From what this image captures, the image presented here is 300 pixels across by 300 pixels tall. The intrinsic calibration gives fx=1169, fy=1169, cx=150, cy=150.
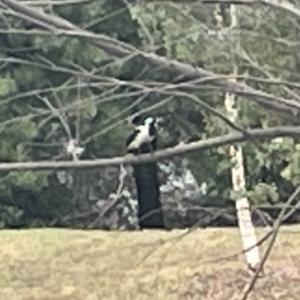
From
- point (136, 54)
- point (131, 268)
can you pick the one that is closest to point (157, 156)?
point (136, 54)

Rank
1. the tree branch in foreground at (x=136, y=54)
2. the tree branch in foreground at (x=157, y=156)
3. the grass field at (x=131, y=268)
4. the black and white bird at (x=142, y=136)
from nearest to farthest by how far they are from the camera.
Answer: the tree branch in foreground at (x=157, y=156) < the tree branch in foreground at (x=136, y=54) < the black and white bird at (x=142, y=136) < the grass field at (x=131, y=268)

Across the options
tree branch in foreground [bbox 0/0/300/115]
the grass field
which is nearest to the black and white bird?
tree branch in foreground [bbox 0/0/300/115]

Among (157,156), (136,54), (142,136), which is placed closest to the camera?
(157,156)

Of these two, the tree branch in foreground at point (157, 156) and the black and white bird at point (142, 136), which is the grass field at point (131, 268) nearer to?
the black and white bird at point (142, 136)

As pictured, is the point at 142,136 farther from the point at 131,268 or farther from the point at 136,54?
the point at 131,268

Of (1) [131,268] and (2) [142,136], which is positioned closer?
(2) [142,136]

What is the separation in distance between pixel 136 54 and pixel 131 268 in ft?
30.6

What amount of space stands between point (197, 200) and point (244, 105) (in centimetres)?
575

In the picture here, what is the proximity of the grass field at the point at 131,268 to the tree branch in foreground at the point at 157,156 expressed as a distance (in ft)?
25.2

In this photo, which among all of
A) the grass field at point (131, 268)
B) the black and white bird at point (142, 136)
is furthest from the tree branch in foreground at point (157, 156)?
the grass field at point (131, 268)

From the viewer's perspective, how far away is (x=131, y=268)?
1371 centimetres

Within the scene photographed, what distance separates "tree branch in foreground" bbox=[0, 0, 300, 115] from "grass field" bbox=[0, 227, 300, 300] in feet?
23.6

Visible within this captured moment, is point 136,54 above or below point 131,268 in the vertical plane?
above

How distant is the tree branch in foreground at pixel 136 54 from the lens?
4305 mm
